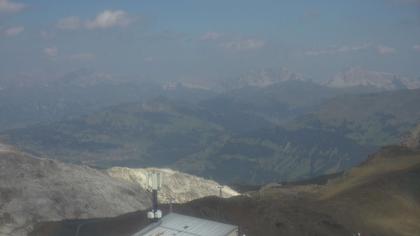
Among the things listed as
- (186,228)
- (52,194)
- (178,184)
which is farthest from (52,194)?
(178,184)

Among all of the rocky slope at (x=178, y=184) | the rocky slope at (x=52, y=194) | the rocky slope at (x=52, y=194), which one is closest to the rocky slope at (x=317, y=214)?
the rocky slope at (x=52, y=194)

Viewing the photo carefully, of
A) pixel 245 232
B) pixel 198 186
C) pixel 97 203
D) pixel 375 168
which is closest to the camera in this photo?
pixel 245 232

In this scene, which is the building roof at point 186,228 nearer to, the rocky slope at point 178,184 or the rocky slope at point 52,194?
the rocky slope at point 52,194

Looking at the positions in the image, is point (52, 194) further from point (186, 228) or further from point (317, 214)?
point (317, 214)

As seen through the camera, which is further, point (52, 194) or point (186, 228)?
point (52, 194)

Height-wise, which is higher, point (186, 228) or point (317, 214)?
point (186, 228)

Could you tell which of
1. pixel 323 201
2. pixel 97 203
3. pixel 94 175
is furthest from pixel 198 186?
pixel 323 201

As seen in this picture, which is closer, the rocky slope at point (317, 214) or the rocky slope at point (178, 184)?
the rocky slope at point (317, 214)

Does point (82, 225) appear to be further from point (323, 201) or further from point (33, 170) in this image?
point (323, 201)
